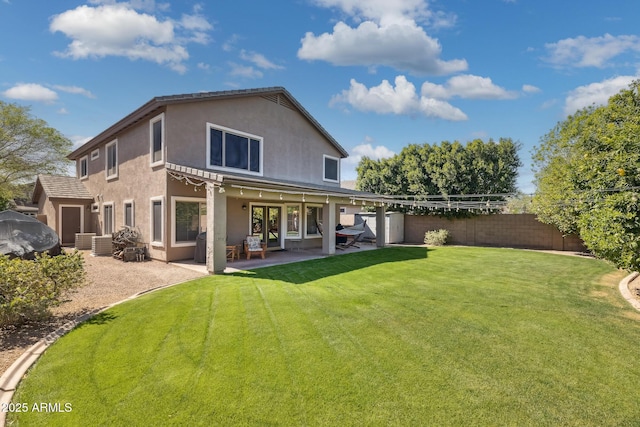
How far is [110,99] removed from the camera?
16.1 meters

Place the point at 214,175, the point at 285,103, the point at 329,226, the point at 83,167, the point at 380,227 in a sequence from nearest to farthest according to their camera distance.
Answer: the point at 214,175 < the point at 329,226 < the point at 285,103 < the point at 380,227 < the point at 83,167

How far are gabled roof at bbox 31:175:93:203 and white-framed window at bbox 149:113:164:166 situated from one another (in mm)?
8405

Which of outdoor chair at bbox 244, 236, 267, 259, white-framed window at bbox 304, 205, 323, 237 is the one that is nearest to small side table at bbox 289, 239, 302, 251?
white-framed window at bbox 304, 205, 323, 237

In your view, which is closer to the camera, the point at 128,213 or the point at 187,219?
the point at 187,219

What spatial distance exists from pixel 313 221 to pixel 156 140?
309 inches

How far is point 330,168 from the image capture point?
18359 millimetres

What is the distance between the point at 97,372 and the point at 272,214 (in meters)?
10.9

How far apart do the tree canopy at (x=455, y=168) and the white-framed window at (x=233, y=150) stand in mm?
10849

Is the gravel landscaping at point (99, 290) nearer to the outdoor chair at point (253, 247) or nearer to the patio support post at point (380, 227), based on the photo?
the outdoor chair at point (253, 247)

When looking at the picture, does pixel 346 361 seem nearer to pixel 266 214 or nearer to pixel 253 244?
pixel 253 244

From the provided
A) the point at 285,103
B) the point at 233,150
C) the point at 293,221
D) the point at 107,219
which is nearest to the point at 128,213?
the point at 107,219

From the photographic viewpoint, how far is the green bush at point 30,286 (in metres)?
4.73

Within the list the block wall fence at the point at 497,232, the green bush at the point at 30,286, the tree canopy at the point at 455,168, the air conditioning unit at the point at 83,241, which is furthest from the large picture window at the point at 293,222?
the green bush at the point at 30,286

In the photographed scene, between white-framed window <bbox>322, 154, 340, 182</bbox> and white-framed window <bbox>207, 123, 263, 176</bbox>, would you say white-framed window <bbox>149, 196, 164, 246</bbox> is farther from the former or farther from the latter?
white-framed window <bbox>322, 154, 340, 182</bbox>
